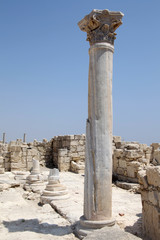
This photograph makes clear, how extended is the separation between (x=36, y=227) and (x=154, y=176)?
2510 millimetres

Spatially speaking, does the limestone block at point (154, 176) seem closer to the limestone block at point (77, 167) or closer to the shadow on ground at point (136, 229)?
the shadow on ground at point (136, 229)

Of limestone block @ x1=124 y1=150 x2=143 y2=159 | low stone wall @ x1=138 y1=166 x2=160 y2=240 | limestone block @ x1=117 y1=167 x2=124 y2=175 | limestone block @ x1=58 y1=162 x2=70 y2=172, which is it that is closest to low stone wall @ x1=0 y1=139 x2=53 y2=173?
limestone block @ x1=58 y1=162 x2=70 y2=172

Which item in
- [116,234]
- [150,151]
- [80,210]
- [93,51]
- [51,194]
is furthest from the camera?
[150,151]

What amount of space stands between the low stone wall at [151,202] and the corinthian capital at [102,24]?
2606mm

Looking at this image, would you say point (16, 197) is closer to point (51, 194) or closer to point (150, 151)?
point (51, 194)

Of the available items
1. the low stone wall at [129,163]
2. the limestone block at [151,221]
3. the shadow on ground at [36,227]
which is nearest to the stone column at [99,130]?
the shadow on ground at [36,227]

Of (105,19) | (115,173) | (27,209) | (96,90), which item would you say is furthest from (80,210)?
(115,173)

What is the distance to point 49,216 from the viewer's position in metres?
5.38

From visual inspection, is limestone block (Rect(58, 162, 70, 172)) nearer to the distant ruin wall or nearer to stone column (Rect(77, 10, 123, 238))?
the distant ruin wall

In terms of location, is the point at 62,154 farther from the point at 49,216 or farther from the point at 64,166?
the point at 49,216

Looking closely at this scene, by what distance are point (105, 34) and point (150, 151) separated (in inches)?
391

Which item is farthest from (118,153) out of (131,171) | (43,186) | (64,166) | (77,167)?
(64,166)

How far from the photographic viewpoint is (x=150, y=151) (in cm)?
1304

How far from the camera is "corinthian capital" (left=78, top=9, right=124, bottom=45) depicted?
4316mm
